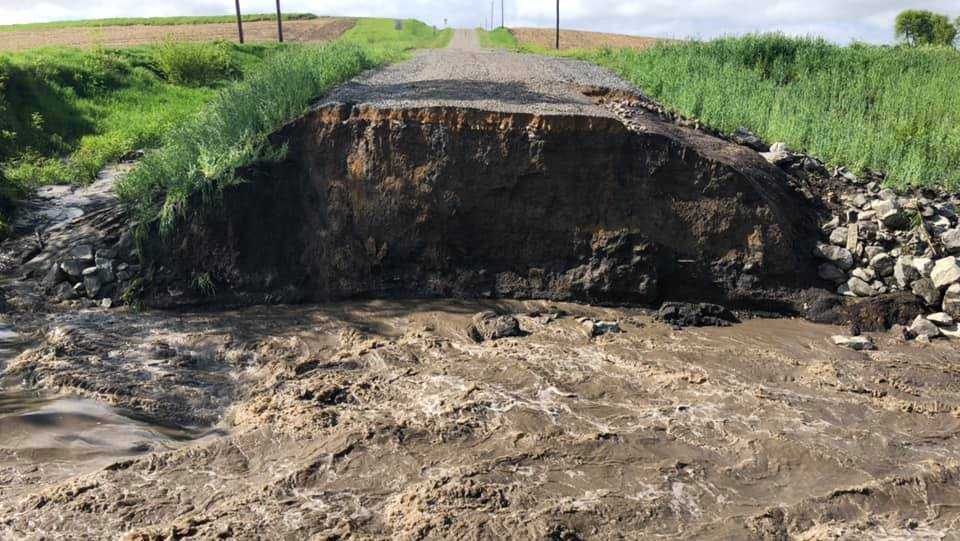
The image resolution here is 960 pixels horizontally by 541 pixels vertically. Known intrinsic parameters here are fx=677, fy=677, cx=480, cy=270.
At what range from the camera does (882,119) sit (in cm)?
941

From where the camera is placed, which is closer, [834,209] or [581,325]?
[581,325]

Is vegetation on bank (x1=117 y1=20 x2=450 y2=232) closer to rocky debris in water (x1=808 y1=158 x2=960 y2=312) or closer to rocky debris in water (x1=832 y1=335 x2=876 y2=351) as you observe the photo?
rocky debris in water (x1=832 y1=335 x2=876 y2=351)

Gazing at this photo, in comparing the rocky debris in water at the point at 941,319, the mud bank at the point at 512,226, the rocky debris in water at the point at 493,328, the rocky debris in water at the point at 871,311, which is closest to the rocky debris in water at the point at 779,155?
the mud bank at the point at 512,226

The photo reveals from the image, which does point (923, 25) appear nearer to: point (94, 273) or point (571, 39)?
point (571, 39)

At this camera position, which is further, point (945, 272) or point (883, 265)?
point (883, 265)

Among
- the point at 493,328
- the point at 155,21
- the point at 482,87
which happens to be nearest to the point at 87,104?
the point at 482,87

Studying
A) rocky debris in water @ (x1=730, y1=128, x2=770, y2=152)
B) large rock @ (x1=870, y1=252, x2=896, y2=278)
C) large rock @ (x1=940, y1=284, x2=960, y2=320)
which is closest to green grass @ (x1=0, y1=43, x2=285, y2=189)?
rocky debris in water @ (x1=730, y1=128, x2=770, y2=152)

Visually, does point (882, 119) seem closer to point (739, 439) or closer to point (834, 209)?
point (834, 209)

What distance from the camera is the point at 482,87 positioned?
842 centimetres

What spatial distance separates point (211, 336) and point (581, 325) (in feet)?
10.9

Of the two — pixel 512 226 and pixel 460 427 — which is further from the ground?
pixel 512 226

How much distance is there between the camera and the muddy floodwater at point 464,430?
3574mm

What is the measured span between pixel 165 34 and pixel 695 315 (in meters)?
34.8

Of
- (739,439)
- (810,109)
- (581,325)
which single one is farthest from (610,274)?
(810,109)
